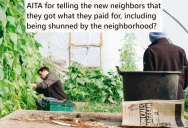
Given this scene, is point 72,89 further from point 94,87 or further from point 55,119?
point 55,119

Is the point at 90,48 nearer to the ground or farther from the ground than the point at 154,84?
farther from the ground

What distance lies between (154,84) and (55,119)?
80 centimetres

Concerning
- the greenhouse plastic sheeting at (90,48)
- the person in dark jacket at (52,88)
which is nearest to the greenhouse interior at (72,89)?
the person in dark jacket at (52,88)

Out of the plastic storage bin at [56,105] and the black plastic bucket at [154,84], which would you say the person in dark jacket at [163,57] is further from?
the plastic storage bin at [56,105]

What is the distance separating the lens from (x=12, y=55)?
7.82 ft

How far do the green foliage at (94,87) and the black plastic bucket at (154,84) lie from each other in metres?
3.17

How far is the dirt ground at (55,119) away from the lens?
168 centimetres

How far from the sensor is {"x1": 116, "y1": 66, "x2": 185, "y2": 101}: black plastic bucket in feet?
5.78

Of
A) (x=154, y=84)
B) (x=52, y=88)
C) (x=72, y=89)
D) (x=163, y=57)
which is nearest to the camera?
(x=154, y=84)

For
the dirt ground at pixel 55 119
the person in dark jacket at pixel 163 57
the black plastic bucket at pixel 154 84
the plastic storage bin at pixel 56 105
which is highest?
the person in dark jacket at pixel 163 57

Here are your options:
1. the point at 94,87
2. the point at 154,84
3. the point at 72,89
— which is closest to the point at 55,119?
the point at 154,84

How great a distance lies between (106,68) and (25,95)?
8.24m

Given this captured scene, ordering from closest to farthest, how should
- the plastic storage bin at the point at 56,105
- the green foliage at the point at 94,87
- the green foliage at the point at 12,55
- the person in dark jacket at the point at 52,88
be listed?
the green foliage at the point at 12,55 → the plastic storage bin at the point at 56,105 → the person in dark jacket at the point at 52,88 → the green foliage at the point at 94,87

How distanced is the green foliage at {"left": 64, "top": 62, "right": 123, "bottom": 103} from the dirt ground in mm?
2860
